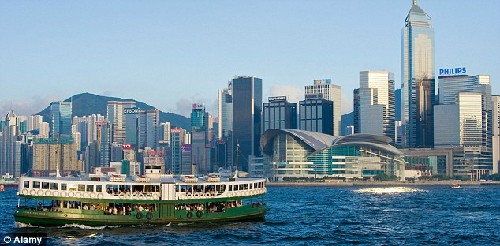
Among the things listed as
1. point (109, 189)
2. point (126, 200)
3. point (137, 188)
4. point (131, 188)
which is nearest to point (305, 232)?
point (137, 188)

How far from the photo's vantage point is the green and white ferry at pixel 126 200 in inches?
3105

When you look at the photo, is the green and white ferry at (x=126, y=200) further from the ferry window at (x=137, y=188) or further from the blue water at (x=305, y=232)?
the blue water at (x=305, y=232)

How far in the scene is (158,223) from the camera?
8194 cm

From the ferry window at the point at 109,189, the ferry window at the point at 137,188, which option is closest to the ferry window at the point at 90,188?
the ferry window at the point at 109,189

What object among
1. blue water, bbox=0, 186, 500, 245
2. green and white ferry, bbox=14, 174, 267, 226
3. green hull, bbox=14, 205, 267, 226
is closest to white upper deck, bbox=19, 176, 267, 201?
green and white ferry, bbox=14, 174, 267, 226

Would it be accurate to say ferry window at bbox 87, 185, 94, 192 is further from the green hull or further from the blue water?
the blue water

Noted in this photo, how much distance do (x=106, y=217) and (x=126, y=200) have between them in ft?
8.58

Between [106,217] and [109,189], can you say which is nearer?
[106,217]

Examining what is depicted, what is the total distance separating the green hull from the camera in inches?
3095

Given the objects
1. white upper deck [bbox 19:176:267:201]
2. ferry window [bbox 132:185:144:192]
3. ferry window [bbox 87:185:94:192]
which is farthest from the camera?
ferry window [bbox 132:185:144:192]

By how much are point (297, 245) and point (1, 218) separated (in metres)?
44.9

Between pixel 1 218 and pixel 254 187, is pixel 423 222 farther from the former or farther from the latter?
pixel 1 218

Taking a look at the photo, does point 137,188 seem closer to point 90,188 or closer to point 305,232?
point 90,188

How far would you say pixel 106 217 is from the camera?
79.5m
